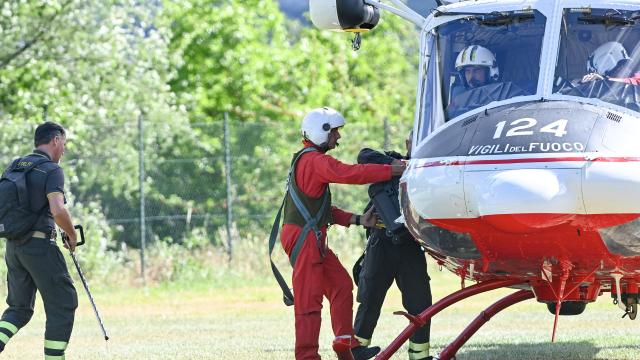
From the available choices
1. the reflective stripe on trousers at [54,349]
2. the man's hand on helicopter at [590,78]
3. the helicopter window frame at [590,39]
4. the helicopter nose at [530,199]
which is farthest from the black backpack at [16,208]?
the man's hand on helicopter at [590,78]

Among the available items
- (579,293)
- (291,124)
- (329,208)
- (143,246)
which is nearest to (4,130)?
(143,246)

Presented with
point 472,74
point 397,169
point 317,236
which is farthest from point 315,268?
point 472,74

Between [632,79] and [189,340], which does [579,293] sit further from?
[189,340]

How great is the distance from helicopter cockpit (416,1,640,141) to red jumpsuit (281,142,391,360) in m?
0.60

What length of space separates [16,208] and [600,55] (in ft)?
14.5

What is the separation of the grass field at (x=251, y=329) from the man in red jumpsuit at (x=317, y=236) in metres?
2.41

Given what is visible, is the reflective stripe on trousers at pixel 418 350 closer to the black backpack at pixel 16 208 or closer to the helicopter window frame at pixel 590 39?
the helicopter window frame at pixel 590 39

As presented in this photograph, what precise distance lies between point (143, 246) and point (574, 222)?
15002mm

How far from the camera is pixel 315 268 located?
9680mm

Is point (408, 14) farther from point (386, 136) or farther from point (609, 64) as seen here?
point (386, 136)

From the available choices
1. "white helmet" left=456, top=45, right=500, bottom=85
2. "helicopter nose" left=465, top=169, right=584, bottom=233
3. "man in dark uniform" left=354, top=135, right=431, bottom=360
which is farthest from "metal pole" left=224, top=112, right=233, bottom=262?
"helicopter nose" left=465, top=169, right=584, bottom=233

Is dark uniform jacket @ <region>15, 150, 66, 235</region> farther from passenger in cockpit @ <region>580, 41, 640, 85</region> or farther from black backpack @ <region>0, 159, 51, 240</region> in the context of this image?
passenger in cockpit @ <region>580, 41, 640, 85</region>

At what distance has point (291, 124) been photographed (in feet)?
80.3

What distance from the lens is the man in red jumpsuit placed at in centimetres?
954
